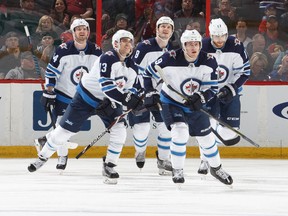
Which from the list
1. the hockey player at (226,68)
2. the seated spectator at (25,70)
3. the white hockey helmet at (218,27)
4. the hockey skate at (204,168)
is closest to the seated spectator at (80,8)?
the seated spectator at (25,70)

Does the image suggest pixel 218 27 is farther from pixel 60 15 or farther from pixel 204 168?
pixel 60 15

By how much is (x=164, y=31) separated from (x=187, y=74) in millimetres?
1358

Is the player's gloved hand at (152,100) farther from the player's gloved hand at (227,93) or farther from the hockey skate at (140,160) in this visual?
the hockey skate at (140,160)

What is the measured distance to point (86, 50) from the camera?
912cm

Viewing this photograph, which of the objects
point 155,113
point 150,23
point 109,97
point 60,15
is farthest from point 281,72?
point 109,97

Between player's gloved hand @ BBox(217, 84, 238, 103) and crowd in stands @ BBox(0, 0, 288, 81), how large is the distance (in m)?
1.87

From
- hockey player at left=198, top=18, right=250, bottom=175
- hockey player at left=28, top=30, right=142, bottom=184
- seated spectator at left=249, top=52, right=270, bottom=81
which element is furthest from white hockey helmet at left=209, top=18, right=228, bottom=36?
seated spectator at left=249, top=52, right=270, bottom=81

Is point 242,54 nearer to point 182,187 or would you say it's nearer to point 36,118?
point 182,187

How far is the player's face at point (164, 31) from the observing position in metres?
8.98

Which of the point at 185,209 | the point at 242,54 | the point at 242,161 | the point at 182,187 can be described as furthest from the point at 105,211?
the point at 242,161

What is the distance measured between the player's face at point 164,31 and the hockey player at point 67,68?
512mm

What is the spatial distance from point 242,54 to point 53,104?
1.64m

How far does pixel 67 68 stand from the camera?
926cm

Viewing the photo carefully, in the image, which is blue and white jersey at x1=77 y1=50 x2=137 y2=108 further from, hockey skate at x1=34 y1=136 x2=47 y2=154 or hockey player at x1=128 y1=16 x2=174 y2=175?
hockey skate at x1=34 y1=136 x2=47 y2=154
